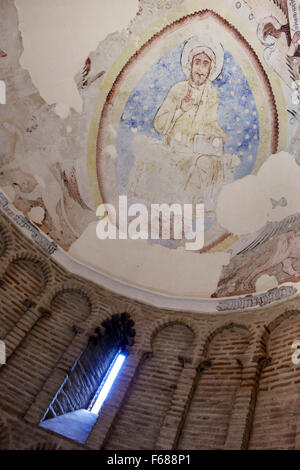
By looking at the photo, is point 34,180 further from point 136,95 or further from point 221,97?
point 221,97

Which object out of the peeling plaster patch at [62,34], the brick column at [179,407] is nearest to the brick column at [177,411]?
the brick column at [179,407]

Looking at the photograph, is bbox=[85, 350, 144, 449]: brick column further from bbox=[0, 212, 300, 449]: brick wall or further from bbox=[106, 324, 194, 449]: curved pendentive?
bbox=[106, 324, 194, 449]: curved pendentive

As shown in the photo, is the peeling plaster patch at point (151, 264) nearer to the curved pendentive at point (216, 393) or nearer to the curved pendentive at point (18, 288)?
→ the curved pendentive at point (18, 288)

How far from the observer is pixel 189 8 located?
9.42m

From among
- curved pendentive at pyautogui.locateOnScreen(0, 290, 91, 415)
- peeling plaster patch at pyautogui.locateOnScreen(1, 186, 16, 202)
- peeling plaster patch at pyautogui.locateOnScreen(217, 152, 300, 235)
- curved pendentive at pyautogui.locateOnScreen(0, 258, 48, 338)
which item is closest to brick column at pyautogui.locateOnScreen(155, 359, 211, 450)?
curved pendentive at pyautogui.locateOnScreen(0, 290, 91, 415)

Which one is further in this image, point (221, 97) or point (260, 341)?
point (221, 97)

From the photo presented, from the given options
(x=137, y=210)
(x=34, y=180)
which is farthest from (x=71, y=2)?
(x=137, y=210)

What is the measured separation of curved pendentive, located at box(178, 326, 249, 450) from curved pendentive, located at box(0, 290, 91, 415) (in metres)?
2.40

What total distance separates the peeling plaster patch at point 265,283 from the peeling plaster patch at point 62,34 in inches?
202

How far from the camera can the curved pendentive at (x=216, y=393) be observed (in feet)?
23.1

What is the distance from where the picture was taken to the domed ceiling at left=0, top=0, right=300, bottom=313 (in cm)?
917

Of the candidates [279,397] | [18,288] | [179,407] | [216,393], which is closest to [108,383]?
[179,407]

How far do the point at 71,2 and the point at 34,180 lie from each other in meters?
3.46

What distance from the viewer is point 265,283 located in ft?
29.0
